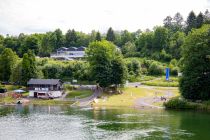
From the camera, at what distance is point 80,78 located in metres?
120

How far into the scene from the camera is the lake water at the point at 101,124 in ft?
185

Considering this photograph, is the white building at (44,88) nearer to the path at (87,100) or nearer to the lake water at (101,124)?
the path at (87,100)

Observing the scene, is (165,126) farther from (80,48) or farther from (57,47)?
(57,47)

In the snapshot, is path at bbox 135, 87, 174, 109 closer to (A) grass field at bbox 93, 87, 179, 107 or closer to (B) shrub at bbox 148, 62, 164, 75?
(A) grass field at bbox 93, 87, 179, 107

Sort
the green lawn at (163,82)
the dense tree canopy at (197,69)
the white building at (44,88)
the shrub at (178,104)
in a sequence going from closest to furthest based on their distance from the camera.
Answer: the shrub at (178,104) → the dense tree canopy at (197,69) → the white building at (44,88) → the green lawn at (163,82)

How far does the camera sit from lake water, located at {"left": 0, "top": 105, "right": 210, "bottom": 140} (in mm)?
56344

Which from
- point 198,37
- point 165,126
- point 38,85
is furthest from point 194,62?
point 38,85

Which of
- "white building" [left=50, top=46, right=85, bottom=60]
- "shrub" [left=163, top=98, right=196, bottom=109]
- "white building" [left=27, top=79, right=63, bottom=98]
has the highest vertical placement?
"white building" [left=50, top=46, right=85, bottom=60]

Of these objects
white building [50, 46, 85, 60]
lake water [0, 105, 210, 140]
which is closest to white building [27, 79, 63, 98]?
lake water [0, 105, 210, 140]

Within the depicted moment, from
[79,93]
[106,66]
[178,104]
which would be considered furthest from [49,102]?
[178,104]

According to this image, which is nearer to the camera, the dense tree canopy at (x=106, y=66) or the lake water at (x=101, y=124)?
the lake water at (x=101, y=124)

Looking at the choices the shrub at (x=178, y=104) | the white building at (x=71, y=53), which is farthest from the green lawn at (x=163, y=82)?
the white building at (x=71, y=53)

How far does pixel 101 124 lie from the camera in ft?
217

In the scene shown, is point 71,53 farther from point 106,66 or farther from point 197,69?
point 197,69
